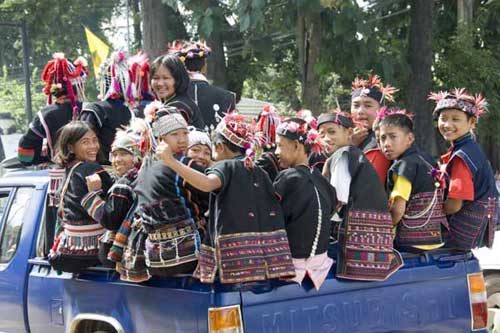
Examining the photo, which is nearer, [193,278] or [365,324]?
[193,278]

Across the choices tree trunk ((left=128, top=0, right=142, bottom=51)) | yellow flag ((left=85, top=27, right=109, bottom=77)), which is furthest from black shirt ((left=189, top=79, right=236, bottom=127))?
tree trunk ((left=128, top=0, right=142, bottom=51))

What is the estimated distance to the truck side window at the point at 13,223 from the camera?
496 centimetres

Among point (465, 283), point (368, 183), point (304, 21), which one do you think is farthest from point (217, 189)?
point (304, 21)

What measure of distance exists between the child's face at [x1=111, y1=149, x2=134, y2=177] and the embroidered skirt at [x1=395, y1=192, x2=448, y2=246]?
1608 mm

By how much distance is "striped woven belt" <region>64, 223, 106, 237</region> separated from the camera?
4363 mm

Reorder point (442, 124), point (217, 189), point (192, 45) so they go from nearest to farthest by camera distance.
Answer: point (217, 189) < point (442, 124) < point (192, 45)

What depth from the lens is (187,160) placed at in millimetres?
3871

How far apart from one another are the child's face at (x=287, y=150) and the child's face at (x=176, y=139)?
519 mm

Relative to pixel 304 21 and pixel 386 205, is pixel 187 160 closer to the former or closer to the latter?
pixel 386 205

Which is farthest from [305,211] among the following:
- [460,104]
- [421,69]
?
[421,69]

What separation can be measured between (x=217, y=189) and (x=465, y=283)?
66.4 inches

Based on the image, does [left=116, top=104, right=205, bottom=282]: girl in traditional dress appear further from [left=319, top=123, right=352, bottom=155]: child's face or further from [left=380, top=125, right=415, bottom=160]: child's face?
[left=380, top=125, right=415, bottom=160]: child's face

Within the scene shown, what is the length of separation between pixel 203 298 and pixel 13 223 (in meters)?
1.93

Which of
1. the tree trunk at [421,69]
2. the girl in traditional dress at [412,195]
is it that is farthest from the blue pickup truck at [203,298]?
the tree trunk at [421,69]
